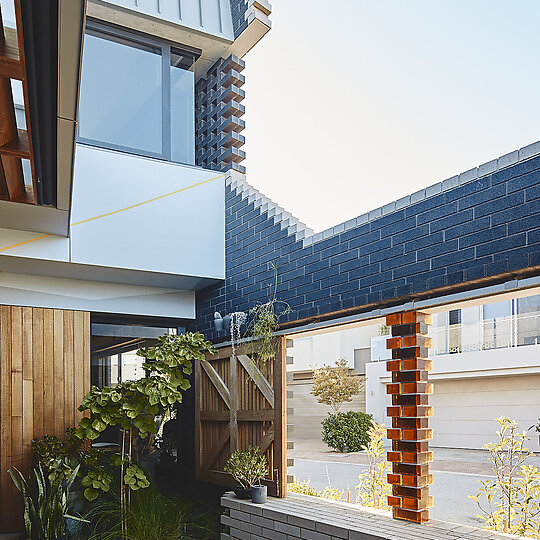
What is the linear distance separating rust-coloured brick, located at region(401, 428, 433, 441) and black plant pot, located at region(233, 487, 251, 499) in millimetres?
2127

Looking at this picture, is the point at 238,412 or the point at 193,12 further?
the point at 193,12

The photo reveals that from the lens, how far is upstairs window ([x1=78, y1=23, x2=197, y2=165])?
762 cm

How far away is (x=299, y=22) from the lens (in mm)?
10578

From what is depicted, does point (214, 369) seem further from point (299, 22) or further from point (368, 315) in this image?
point (299, 22)

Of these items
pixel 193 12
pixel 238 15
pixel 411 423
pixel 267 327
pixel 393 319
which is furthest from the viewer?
pixel 238 15

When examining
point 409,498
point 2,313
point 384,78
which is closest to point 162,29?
point 2,313

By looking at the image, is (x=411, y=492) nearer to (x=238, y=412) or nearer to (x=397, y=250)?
(x=397, y=250)

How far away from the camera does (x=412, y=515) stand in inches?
197

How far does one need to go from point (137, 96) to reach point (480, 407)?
10772 mm

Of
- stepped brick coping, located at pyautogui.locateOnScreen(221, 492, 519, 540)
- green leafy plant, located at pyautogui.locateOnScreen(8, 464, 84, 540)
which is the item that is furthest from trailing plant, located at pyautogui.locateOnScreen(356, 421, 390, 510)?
green leafy plant, located at pyautogui.locateOnScreen(8, 464, 84, 540)

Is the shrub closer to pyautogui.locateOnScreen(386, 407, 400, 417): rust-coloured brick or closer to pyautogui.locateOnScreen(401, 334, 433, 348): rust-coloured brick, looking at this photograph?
pyautogui.locateOnScreen(386, 407, 400, 417): rust-coloured brick

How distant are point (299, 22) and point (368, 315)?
6784 mm

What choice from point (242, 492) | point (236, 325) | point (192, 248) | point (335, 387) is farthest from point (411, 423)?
point (335, 387)

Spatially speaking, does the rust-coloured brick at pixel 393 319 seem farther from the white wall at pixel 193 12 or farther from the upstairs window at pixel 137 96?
the white wall at pixel 193 12
